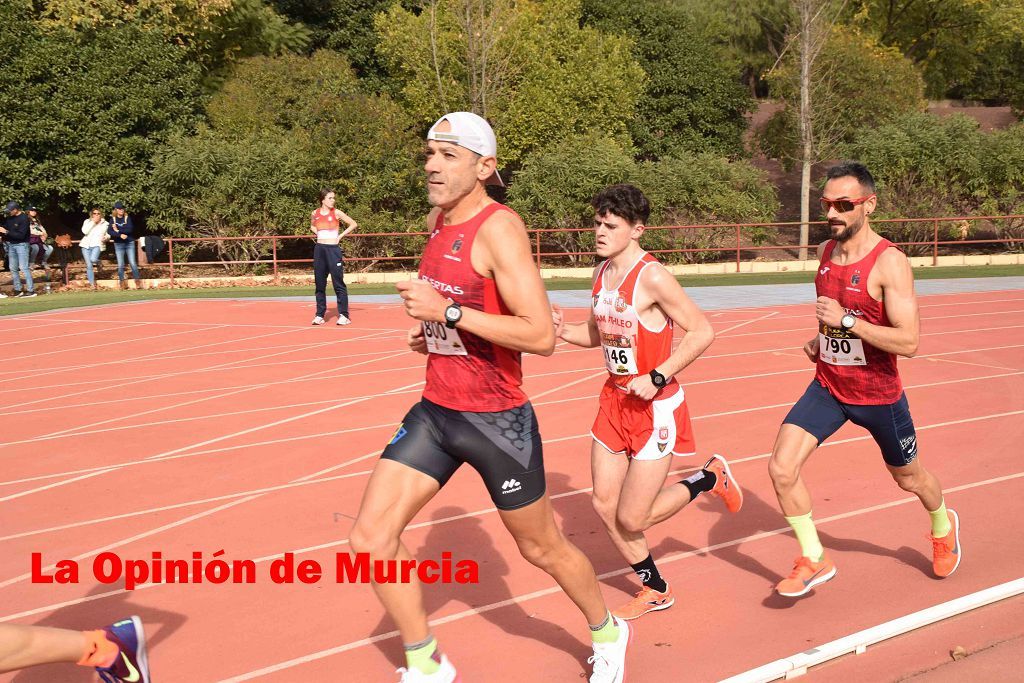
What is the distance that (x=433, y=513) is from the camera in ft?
22.6

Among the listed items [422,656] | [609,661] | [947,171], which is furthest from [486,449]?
[947,171]

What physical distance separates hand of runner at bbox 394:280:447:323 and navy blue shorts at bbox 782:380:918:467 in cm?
229

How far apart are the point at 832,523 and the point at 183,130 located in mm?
26007

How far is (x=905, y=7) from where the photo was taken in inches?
1881

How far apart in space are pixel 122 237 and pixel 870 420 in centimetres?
2155

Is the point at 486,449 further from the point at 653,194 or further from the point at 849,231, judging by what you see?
the point at 653,194

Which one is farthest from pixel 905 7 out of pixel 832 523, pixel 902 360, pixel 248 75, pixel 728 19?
pixel 832 523

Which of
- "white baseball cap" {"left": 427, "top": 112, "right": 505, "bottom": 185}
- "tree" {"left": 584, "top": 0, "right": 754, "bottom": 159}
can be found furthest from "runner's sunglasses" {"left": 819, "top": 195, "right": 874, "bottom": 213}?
"tree" {"left": 584, "top": 0, "right": 754, "bottom": 159}

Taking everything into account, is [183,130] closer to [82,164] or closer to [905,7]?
[82,164]

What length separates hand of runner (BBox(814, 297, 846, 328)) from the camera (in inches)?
199

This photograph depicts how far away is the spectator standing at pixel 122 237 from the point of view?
78.1 ft

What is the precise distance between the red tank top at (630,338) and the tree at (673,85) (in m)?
33.5

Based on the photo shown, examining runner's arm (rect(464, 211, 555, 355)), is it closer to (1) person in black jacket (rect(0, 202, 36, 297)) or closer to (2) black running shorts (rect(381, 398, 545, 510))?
(2) black running shorts (rect(381, 398, 545, 510))

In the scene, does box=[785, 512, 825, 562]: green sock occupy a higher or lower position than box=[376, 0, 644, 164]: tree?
lower
